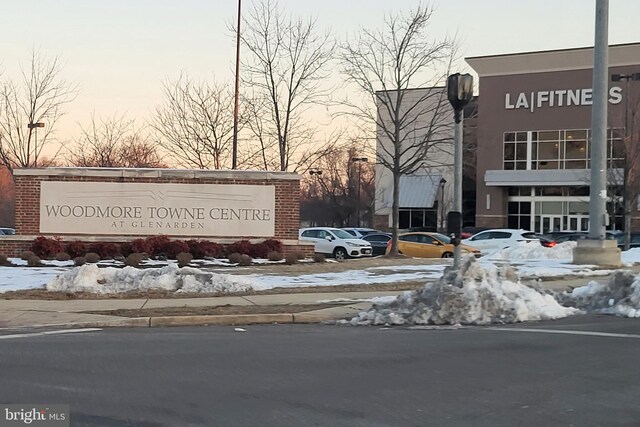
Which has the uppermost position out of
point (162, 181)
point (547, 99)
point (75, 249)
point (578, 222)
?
point (547, 99)

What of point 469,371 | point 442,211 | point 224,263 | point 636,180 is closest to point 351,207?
point 442,211

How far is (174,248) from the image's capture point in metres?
23.4

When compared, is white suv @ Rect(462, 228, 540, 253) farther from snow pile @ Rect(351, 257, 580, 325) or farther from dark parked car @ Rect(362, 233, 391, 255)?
snow pile @ Rect(351, 257, 580, 325)

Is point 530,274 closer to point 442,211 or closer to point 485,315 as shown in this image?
point 485,315

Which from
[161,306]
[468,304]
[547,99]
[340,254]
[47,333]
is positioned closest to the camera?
[47,333]

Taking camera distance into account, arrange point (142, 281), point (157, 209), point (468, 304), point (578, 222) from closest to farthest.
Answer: point (468, 304) → point (142, 281) → point (157, 209) → point (578, 222)

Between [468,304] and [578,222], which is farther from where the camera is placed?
[578,222]

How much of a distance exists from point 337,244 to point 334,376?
22761 mm

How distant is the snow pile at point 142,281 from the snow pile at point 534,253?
11.7 metres

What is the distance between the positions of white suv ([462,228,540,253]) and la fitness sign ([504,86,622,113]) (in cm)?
2699

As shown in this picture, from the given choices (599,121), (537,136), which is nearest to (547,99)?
(537,136)

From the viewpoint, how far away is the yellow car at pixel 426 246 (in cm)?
2823

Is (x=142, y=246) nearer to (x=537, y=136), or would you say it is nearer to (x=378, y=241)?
(x=378, y=241)
